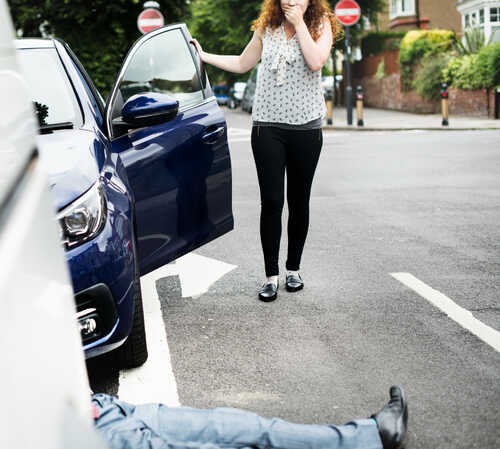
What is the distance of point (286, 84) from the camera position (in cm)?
461

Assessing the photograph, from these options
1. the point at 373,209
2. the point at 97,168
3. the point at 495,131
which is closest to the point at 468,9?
the point at 495,131

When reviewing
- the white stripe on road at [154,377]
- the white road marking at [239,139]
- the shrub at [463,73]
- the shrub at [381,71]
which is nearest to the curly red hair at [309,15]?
the white stripe on road at [154,377]

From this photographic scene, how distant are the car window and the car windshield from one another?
1.56 feet

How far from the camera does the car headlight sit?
2.94m

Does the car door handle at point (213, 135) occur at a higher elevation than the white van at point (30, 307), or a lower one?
lower

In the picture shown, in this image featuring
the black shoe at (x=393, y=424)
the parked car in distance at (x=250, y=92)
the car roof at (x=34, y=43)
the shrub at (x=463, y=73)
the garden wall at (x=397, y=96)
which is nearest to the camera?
the black shoe at (x=393, y=424)

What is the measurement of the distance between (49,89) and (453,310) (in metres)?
2.52

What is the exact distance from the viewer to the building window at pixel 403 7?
5047 cm

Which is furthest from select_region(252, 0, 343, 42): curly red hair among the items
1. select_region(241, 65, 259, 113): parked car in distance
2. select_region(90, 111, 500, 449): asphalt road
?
select_region(241, 65, 259, 113): parked car in distance

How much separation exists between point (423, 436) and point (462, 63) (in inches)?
932

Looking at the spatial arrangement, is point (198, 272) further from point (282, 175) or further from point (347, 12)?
point (347, 12)

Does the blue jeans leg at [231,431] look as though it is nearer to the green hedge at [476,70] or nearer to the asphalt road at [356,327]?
the asphalt road at [356,327]

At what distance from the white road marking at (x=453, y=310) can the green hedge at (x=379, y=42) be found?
33.1m

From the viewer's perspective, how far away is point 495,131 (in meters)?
18.0
